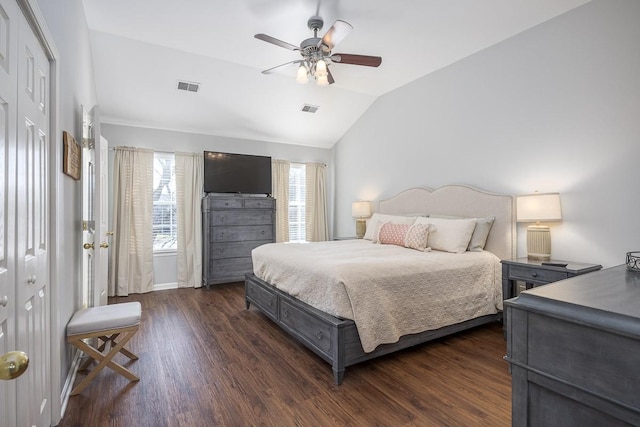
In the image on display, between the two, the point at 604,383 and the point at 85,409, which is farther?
the point at 85,409

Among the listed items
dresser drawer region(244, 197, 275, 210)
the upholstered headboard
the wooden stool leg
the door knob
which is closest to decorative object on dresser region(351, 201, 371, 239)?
the upholstered headboard

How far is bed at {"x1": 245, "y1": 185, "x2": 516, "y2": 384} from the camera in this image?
88.5 inches

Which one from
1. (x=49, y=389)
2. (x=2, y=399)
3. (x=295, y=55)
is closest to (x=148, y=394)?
(x=49, y=389)

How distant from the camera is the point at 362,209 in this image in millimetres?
5223

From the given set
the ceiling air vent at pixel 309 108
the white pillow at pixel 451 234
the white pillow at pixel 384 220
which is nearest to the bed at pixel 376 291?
the white pillow at pixel 451 234

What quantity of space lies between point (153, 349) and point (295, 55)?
344cm

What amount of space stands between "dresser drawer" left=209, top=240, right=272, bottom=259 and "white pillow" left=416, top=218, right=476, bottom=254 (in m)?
2.77

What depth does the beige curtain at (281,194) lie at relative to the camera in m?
5.71

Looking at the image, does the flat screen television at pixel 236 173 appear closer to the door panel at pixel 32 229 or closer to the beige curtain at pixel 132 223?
the beige curtain at pixel 132 223

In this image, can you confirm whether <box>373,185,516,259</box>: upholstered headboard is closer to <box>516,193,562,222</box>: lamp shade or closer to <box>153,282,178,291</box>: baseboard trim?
<box>516,193,562,222</box>: lamp shade

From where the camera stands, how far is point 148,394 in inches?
82.4

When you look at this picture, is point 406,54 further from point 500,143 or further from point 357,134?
point 357,134

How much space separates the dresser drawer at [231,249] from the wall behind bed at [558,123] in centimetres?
271

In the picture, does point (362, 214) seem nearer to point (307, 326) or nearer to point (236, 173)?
point (236, 173)
